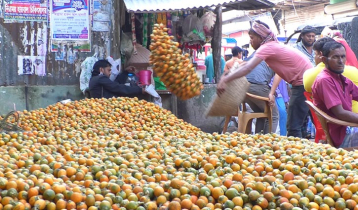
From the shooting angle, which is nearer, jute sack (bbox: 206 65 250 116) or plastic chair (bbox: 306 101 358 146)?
plastic chair (bbox: 306 101 358 146)


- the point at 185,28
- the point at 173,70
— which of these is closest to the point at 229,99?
the point at 173,70

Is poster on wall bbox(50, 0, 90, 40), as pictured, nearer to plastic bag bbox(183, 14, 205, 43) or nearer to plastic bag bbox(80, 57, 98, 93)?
plastic bag bbox(80, 57, 98, 93)

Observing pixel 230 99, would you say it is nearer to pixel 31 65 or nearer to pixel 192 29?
pixel 192 29

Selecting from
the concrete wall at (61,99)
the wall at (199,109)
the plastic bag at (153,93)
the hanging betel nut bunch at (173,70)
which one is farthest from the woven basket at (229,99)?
the wall at (199,109)

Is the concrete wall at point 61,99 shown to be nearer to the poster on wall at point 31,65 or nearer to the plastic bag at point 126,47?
the poster on wall at point 31,65

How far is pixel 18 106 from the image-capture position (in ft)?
25.8

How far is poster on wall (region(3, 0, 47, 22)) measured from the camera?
25.6 feet

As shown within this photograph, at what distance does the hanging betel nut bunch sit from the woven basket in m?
0.85

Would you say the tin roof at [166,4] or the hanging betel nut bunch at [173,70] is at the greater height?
the tin roof at [166,4]

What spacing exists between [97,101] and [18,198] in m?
4.13

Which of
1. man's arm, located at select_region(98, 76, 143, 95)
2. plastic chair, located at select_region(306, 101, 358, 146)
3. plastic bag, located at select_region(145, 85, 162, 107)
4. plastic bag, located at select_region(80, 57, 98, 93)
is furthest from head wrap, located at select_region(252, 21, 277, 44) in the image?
plastic bag, located at select_region(80, 57, 98, 93)

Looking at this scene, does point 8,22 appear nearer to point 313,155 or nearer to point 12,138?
point 12,138

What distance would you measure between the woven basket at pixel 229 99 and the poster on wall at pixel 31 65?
3603 mm

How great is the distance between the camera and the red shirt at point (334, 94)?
179 inches
